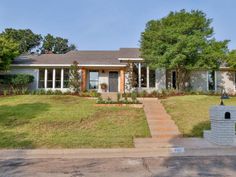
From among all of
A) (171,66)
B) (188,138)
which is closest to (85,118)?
(188,138)

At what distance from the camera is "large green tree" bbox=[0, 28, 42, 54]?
51.9 meters

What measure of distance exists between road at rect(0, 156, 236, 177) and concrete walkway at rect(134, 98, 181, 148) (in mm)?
1672

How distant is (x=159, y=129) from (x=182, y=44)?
1071cm

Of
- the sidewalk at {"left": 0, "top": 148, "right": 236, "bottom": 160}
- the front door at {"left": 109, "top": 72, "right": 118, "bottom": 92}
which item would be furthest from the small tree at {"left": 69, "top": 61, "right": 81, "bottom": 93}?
the sidewalk at {"left": 0, "top": 148, "right": 236, "bottom": 160}

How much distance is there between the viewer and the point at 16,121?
1176 centimetres

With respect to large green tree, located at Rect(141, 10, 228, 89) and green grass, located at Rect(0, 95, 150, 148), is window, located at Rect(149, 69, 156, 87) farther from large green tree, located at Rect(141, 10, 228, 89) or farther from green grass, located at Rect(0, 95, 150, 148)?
green grass, located at Rect(0, 95, 150, 148)

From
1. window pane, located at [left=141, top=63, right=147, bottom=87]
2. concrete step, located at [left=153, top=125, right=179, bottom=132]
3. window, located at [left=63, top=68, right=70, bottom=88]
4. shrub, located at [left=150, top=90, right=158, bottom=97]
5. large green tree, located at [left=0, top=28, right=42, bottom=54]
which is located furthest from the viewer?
large green tree, located at [left=0, top=28, right=42, bottom=54]

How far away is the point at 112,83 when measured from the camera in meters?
24.2

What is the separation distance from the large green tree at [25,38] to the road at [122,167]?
160 ft

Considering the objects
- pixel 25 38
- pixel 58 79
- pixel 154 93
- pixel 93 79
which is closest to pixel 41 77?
pixel 58 79

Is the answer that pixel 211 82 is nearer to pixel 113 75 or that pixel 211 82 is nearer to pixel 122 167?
pixel 113 75

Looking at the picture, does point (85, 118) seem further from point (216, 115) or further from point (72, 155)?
point (216, 115)

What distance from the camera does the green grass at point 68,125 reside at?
9.10m

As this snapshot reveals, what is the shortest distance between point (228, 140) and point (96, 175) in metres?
5.22
